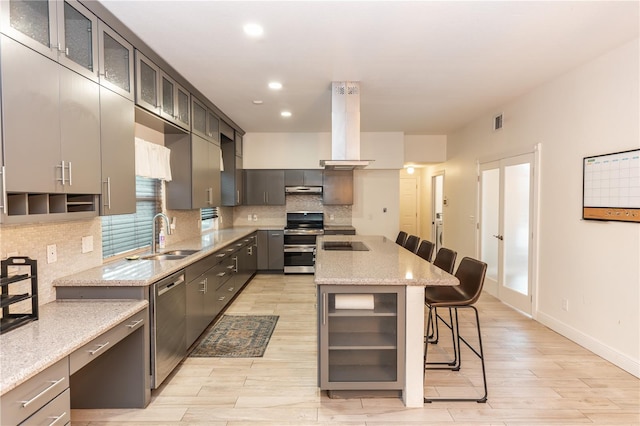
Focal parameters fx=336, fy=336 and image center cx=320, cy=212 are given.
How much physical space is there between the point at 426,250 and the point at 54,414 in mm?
3063

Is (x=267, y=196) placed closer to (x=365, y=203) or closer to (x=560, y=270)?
(x=365, y=203)

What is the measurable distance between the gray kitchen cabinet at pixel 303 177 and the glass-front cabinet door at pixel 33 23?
189 inches

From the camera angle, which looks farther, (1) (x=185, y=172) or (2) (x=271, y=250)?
(2) (x=271, y=250)

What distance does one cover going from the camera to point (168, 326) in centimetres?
259

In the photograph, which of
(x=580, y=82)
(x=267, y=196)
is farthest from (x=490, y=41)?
(x=267, y=196)

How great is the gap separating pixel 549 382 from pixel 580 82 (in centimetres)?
282

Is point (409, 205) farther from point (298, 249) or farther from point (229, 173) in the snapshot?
point (229, 173)

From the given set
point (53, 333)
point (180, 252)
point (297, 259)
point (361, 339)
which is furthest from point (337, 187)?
point (53, 333)

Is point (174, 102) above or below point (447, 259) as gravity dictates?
above

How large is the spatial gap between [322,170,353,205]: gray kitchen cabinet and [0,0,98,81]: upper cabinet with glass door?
461cm

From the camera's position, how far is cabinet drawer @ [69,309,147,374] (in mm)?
1624

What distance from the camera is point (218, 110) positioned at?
4832 mm

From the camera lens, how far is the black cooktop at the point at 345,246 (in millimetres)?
3724

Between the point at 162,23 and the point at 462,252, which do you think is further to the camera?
the point at 462,252
